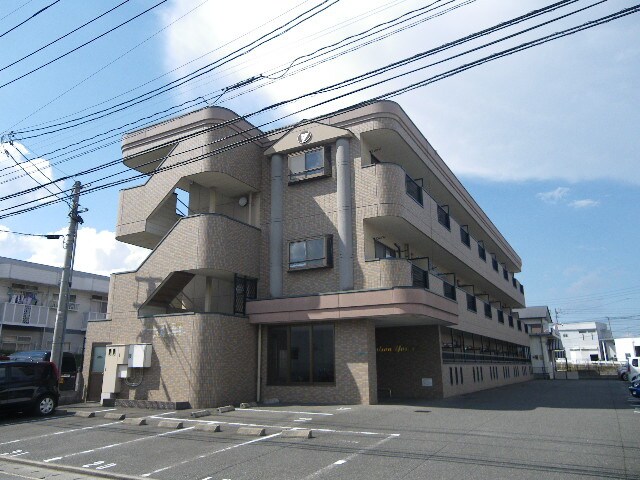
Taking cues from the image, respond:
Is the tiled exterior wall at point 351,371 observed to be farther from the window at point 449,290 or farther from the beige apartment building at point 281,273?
the window at point 449,290

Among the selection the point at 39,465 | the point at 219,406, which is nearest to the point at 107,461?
the point at 39,465

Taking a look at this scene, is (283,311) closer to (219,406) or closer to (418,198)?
(219,406)

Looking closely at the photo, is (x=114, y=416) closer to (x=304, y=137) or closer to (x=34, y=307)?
(x=304, y=137)

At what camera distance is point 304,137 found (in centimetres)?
1892

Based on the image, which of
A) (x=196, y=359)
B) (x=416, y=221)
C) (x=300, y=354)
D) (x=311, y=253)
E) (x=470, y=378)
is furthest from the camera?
(x=470, y=378)

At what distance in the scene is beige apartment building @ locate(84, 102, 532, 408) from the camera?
1625 centimetres

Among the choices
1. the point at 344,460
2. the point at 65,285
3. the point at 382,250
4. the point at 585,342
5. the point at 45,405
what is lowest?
the point at 344,460

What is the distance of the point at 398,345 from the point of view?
20.4m

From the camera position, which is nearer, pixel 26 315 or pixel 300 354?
pixel 300 354

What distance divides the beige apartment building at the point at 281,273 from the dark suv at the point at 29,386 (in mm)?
2304

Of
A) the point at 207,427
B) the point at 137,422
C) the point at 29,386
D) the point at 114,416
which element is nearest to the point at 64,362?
the point at 29,386

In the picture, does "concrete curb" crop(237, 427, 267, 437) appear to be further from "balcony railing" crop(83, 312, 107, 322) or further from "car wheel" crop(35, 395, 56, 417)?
"balcony railing" crop(83, 312, 107, 322)

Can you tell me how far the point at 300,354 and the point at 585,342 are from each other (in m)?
86.1

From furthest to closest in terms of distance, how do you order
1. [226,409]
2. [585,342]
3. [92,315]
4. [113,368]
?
[585,342]
[92,315]
[113,368]
[226,409]
